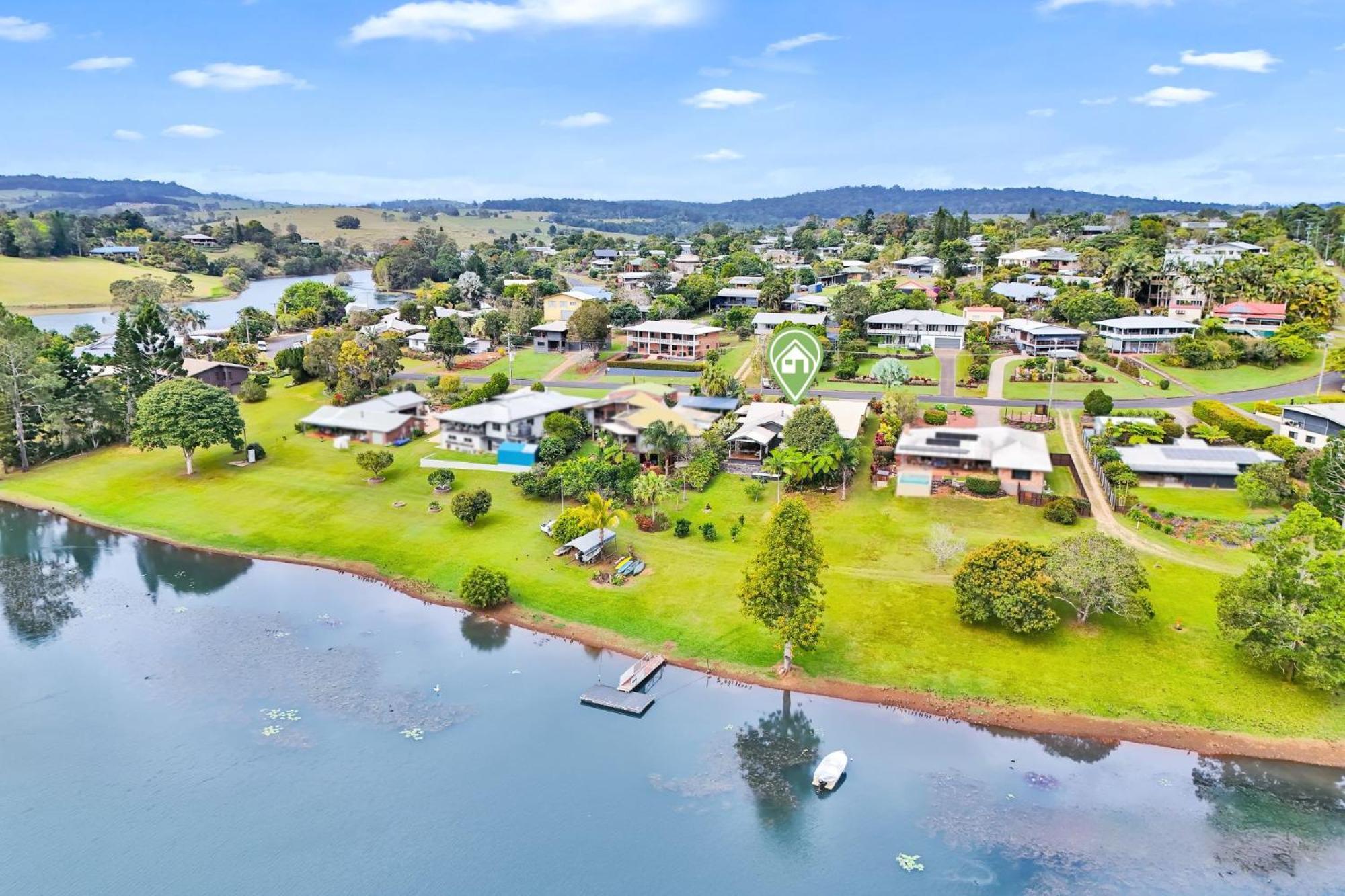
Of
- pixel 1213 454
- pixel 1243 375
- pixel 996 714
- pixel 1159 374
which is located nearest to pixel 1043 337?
pixel 1159 374

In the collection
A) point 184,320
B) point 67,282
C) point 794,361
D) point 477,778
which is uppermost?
point 67,282

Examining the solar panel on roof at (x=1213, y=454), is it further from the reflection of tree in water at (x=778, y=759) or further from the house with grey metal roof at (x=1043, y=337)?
the reflection of tree in water at (x=778, y=759)

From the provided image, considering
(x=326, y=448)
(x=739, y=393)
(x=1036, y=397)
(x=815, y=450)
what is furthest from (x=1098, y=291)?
(x=326, y=448)

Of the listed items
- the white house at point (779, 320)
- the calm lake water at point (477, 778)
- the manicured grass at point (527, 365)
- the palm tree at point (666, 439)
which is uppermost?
the white house at point (779, 320)

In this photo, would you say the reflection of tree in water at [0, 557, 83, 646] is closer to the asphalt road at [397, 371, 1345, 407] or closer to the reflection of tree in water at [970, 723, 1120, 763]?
the reflection of tree in water at [970, 723, 1120, 763]

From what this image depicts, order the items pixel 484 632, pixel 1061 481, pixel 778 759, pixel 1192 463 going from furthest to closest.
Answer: pixel 1061 481, pixel 1192 463, pixel 484 632, pixel 778 759

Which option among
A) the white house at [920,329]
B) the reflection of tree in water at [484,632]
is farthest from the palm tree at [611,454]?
the white house at [920,329]

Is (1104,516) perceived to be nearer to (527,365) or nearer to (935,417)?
(935,417)
